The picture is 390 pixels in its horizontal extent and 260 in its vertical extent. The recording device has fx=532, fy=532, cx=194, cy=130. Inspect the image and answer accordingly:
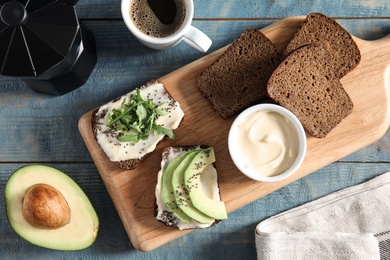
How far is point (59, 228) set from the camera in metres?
1.52

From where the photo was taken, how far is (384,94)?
1586mm

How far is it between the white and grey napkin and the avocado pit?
0.61 meters

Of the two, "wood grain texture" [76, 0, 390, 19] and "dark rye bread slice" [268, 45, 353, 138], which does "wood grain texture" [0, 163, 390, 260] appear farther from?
"wood grain texture" [76, 0, 390, 19]

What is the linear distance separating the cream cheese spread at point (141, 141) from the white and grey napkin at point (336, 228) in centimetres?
44

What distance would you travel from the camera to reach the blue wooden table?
65.6 inches

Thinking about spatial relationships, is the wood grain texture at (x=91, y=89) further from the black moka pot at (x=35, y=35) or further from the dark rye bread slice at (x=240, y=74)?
the black moka pot at (x=35, y=35)

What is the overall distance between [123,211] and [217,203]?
0.29 m

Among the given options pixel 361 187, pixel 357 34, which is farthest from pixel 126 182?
pixel 357 34

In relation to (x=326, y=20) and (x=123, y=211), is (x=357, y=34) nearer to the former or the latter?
(x=326, y=20)

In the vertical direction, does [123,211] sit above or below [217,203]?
below

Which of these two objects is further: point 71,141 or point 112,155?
point 71,141

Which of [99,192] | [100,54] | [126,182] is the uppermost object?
[100,54]

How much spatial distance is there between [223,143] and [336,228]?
1.53 feet

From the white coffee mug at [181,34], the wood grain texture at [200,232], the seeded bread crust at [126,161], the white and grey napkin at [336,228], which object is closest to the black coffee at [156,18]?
the white coffee mug at [181,34]
